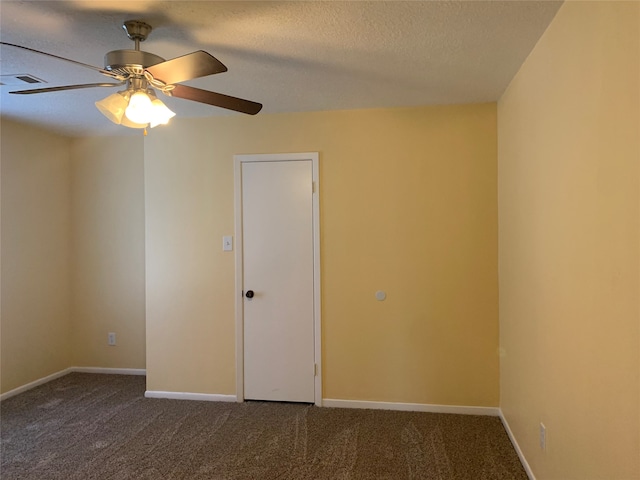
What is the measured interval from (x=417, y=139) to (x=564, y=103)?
1.45 meters

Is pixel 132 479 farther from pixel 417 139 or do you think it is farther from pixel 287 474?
pixel 417 139

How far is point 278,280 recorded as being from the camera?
10.8 ft

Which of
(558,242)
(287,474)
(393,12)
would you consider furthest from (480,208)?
(287,474)

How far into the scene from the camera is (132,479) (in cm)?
227

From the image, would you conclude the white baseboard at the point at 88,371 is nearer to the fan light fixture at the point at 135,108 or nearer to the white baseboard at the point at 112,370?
the white baseboard at the point at 112,370

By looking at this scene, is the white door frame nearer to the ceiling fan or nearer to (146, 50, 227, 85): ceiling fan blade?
the ceiling fan

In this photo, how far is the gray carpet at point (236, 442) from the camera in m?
2.35

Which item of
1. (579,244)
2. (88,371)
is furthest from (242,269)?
(579,244)

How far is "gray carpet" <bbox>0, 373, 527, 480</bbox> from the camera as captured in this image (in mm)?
2348

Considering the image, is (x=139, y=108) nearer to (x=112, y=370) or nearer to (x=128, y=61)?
(x=128, y=61)

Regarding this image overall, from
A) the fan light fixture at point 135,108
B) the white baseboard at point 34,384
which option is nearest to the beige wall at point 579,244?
the fan light fixture at point 135,108

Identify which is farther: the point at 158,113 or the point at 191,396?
the point at 191,396

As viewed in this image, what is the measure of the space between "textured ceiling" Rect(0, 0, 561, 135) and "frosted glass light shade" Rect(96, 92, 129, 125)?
0.36m

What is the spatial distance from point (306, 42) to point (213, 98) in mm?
574
